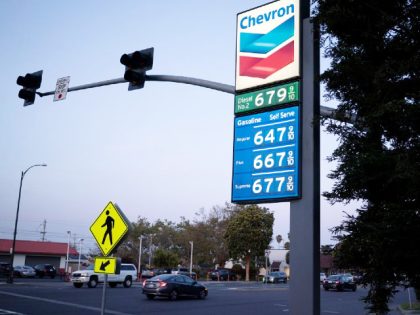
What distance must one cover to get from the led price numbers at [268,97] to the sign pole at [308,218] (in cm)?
21

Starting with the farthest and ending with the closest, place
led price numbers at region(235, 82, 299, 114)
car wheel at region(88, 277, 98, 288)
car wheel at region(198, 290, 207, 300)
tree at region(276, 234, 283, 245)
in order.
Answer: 1. tree at region(276, 234, 283, 245)
2. car wheel at region(88, 277, 98, 288)
3. car wheel at region(198, 290, 207, 300)
4. led price numbers at region(235, 82, 299, 114)

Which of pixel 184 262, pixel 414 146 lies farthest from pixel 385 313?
pixel 184 262

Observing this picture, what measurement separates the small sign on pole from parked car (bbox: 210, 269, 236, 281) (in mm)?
59773

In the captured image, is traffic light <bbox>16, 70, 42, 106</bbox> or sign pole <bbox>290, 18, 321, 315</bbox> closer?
A: sign pole <bbox>290, 18, 321, 315</bbox>

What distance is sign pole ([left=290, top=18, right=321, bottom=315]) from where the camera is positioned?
7.77m

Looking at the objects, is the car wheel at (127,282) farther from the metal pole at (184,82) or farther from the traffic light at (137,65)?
the traffic light at (137,65)

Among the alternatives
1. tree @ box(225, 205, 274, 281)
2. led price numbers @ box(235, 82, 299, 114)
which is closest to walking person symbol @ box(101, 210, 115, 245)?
led price numbers @ box(235, 82, 299, 114)

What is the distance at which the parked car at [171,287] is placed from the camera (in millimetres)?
28688

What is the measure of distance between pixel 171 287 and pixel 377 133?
2421cm

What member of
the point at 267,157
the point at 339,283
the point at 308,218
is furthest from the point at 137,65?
the point at 339,283

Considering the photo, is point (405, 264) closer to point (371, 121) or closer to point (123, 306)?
point (371, 121)

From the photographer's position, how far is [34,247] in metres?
72.8

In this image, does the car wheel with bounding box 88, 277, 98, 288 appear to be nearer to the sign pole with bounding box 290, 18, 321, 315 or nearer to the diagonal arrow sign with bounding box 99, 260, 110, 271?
the diagonal arrow sign with bounding box 99, 260, 110, 271

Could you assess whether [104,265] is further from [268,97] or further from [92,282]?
[92,282]
